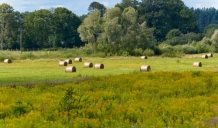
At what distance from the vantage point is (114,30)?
81250 mm

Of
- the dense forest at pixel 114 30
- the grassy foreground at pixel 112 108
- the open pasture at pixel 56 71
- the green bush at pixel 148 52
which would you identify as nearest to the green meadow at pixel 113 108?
the grassy foreground at pixel 112 108

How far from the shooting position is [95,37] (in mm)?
86125

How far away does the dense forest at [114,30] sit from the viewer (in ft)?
274

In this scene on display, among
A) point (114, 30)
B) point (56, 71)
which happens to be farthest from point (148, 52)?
point (56, 71)

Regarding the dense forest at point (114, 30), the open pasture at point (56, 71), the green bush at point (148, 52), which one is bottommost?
the open pasture at point (56, 71)

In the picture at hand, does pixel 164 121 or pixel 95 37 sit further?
pixel 95 37

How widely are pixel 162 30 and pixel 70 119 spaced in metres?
143

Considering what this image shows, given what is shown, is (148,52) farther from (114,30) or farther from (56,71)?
(56,71)

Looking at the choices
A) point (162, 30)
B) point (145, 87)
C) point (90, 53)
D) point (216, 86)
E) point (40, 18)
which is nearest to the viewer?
point (145, 87)

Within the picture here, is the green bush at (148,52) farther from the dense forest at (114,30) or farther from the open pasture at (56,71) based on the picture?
the open pasture at (56,71)

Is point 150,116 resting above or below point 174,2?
below

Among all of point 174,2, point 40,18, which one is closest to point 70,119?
point 40,18

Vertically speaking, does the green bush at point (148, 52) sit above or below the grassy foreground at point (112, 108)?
above

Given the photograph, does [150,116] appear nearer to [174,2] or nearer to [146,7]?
[146,7]
